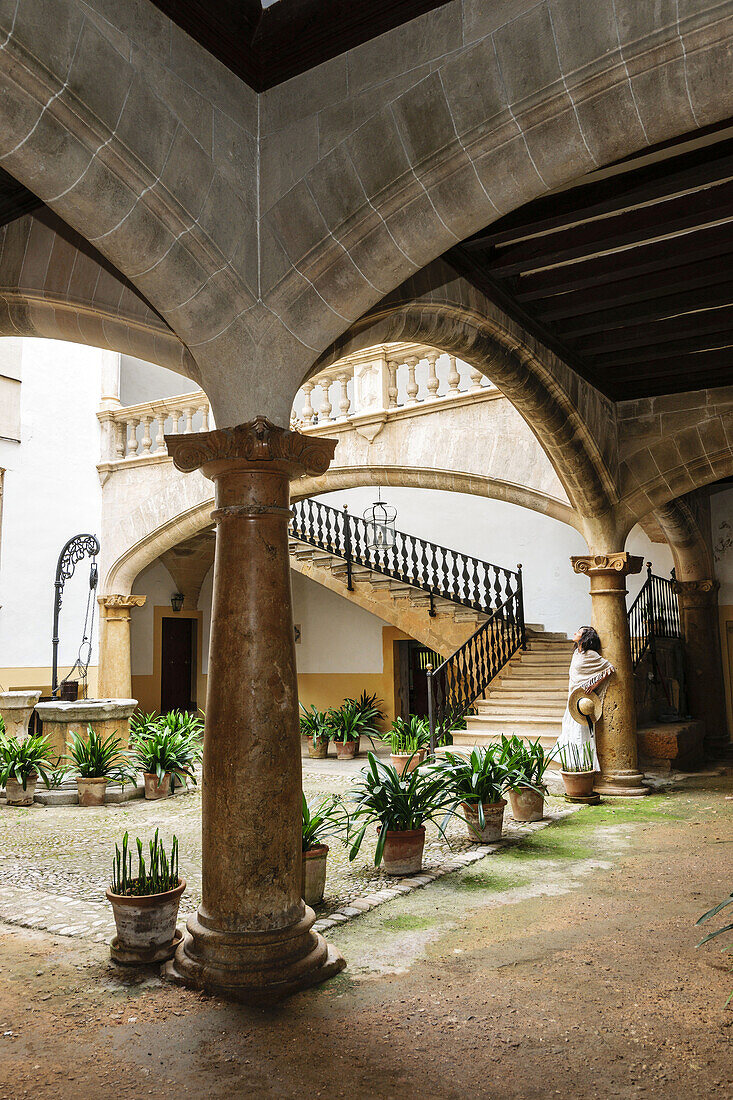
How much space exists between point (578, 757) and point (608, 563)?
75.5 inches

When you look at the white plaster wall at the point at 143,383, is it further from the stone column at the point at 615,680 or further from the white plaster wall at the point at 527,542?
the stone column at the point at 615,680

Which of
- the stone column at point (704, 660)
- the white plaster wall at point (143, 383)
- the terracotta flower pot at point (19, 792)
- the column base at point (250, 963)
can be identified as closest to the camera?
the column base at point (250, 963)

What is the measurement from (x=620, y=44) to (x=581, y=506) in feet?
18.8

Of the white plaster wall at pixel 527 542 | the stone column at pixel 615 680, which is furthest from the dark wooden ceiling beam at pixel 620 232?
the white plaster wall at pixel 527 542

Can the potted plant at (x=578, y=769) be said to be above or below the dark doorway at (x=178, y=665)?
below

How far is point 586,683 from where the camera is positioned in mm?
8336

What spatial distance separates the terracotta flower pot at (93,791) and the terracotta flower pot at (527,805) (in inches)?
153

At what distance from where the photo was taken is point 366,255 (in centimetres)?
365

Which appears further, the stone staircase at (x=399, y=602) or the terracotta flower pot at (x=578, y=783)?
the stone staircase at (x=399, y=602)

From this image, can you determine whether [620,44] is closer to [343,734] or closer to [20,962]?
[20,962]

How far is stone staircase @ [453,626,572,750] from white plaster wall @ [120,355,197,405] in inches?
305

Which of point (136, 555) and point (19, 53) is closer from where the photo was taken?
point (19, 53)

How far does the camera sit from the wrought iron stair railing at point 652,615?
439 inches

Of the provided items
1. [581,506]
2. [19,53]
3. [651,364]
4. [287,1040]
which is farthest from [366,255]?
[581,506]
